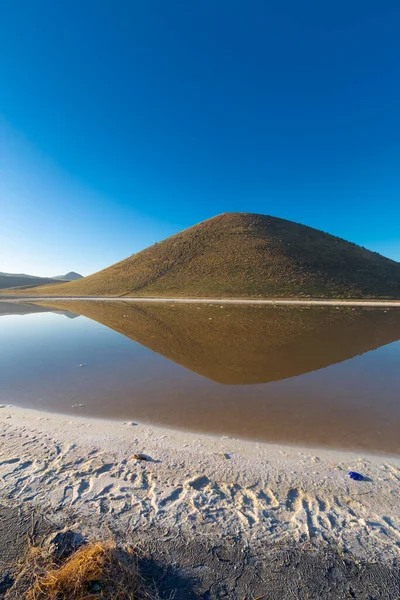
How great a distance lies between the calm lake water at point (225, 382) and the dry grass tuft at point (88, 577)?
3.89m

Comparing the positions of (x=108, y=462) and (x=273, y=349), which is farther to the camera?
(x=273, y=349)

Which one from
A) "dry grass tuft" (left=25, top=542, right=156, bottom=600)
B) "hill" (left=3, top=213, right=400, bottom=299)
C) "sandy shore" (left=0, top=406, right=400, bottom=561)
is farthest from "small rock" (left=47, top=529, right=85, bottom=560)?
"hill" (left=3, top=213, right=400, bottom=299)

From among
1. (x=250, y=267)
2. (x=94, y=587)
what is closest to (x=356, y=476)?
(x=94, y=587)

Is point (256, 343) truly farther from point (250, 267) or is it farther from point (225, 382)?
point (250, 267)

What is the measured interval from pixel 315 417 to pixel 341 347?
9.91 m

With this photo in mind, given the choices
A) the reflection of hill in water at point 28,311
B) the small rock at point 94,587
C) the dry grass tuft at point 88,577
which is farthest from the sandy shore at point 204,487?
the reflection of hill in water at point 28,311

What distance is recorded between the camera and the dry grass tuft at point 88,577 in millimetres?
2826

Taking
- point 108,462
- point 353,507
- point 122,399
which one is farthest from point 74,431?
point 353,507

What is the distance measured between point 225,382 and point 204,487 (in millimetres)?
5910

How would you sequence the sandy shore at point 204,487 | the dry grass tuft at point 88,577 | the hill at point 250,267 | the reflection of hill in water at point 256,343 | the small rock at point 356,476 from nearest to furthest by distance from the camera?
1. the dry grass tuft at point 88,577
2. the sandy shore at point 204,487
3. the small rock at point 356,476
4. the reflection of hill in water at point 256,343
5. the hill at point 250,267

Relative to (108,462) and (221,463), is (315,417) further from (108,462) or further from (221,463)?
(108,462)

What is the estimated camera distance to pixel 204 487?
15.6 ft

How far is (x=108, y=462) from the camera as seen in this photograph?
5.36 meters

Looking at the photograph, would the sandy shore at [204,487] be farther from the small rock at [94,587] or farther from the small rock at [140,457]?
the small rock at [94,587]
